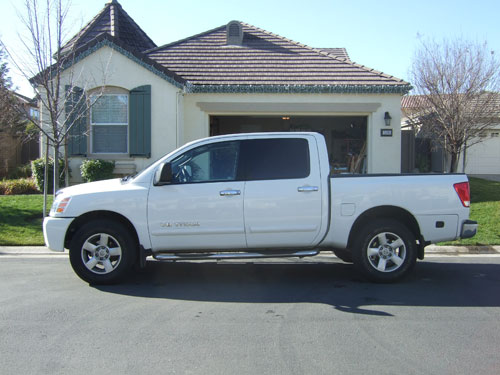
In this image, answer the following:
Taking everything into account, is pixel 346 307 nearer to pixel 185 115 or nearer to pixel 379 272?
pixel 379 272

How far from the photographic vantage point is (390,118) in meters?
13.5

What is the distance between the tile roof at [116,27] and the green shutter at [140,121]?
2.50 meters

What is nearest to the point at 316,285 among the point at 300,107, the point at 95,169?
the point at 95,169

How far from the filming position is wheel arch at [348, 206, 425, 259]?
647 centimetres

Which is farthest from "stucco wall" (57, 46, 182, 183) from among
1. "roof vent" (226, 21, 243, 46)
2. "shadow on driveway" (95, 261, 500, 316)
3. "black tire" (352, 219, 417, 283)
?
"black tire" (352, 219, 417, 283)

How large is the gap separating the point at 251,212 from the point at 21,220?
675 centimetres

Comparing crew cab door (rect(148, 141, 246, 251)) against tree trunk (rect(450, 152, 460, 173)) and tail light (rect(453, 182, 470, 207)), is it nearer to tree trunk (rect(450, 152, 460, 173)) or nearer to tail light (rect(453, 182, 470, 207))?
tail light (rect(453, 182, 470, 207))

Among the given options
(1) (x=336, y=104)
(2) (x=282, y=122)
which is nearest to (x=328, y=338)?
(1) (x=336, y=104)

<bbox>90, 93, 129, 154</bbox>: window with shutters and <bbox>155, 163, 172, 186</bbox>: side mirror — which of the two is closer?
<bbox>155, 163, 172, 186</bbox>: side mirror

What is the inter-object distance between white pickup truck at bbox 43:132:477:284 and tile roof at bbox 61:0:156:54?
9556 millimetres

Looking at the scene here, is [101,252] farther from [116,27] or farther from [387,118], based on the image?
[116,27]

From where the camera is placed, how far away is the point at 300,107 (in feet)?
44.7

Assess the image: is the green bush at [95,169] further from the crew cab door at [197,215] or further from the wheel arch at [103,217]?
the crew cab door at [197,215]

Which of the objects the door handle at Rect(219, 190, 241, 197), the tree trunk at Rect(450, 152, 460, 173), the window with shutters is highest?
the window with shutters
